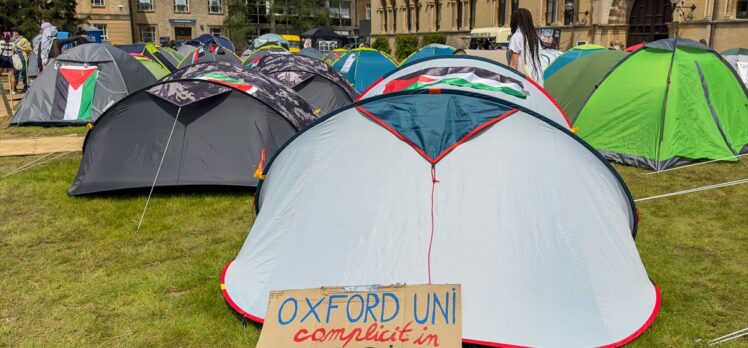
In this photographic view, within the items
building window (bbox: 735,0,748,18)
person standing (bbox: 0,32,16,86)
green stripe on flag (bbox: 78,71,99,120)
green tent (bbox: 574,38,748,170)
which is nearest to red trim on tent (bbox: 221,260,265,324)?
green tent (bbox: 574,38,748,170)

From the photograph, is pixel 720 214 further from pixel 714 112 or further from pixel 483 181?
pixel 483 181

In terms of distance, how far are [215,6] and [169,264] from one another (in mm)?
52903

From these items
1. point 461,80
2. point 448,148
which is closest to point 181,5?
point 461,80

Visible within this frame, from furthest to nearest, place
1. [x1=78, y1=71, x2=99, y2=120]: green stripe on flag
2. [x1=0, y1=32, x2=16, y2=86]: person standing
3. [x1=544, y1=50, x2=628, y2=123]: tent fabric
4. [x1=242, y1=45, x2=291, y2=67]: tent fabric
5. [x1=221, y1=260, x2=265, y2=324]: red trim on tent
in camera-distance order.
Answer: [x1=0, y1=32, x2=16, y2=86]: person standing < [x1=242, y1=45, x2=291, y2=67]: tent fabric < [x1=78, y1=71, x2=99, y2=120]: green stripe on flag < [x1=544, y1=50, x2=628, y2=123]: tent fabric < [x1=221, y1=260, x2=265, y2=324]: red trim on tent

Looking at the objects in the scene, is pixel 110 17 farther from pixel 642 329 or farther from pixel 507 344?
pixel 642 329

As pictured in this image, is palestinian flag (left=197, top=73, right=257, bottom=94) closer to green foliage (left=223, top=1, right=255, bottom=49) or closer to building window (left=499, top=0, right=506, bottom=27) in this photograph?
building window (left=499, top=0, right=506, bottom=27)

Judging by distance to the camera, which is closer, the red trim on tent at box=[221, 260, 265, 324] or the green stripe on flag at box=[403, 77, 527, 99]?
the red trim on tent at box=[221, 260, 265, 324]

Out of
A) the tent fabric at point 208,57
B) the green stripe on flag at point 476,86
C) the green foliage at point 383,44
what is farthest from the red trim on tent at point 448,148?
the green foliage at point 383,44

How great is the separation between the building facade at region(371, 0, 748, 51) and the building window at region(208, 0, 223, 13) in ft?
63.0

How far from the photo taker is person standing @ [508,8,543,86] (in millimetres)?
6195

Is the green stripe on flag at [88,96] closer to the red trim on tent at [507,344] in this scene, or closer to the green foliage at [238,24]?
the red trim on tent at [507,344]

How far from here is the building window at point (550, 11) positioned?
33.0 meters

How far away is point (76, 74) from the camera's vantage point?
37.0 feet

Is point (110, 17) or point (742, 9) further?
point (110, 17)
